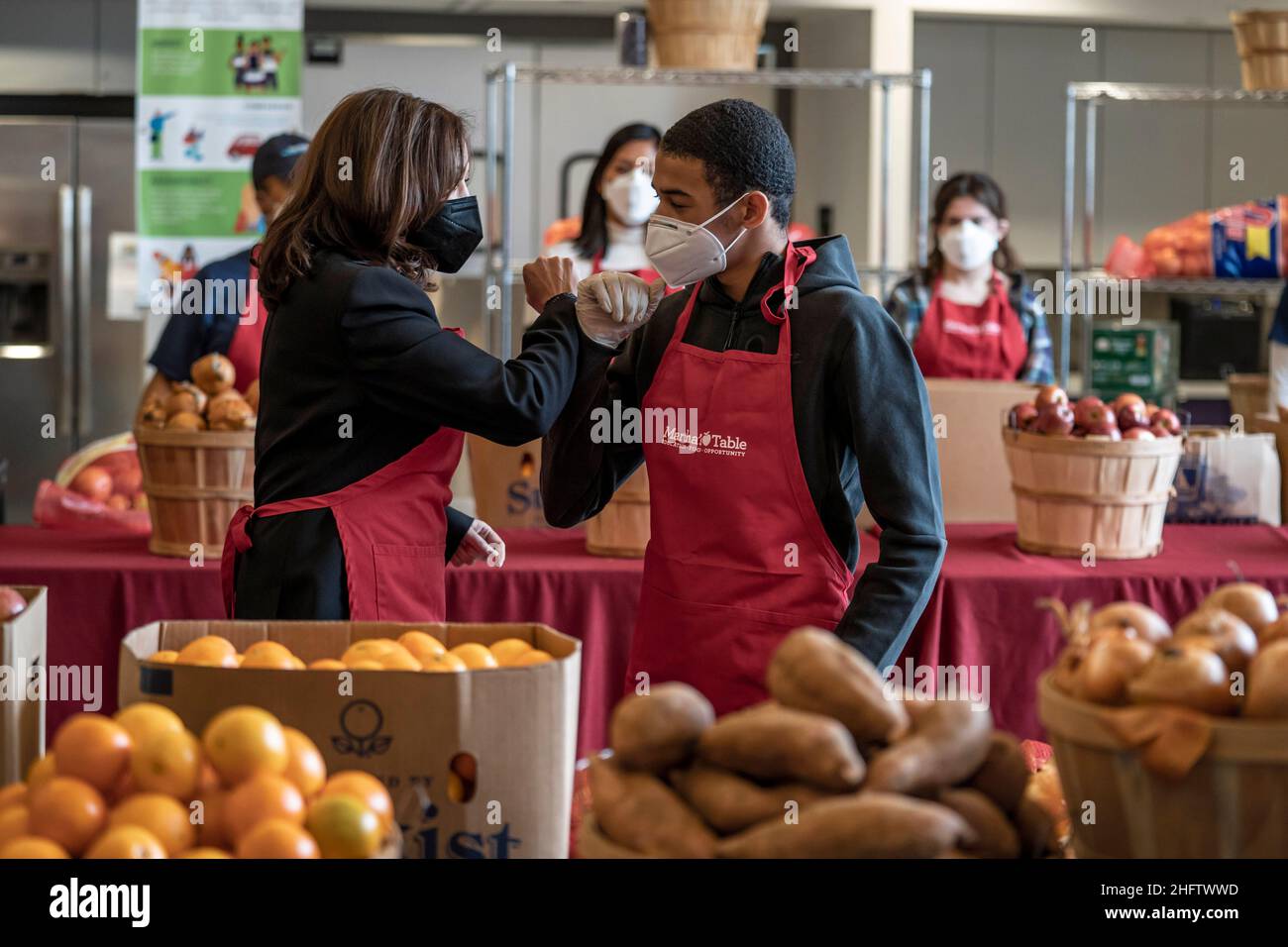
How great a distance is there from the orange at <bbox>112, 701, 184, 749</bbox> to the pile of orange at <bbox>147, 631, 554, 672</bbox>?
148 mm

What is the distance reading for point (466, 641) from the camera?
5.18ft

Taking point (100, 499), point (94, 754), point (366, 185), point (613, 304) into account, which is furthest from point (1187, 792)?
point (100, 499)

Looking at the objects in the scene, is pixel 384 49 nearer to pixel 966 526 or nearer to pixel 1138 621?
pixel 966 526

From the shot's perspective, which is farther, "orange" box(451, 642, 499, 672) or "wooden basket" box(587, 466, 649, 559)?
"wooden basket" box(587, 466, 649, 559)

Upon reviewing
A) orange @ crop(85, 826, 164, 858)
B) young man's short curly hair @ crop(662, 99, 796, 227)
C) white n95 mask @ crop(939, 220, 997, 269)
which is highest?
white n95 mask @ crop(939, 220, 997, 269)

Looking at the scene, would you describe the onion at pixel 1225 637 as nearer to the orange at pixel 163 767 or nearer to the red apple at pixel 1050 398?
the orange at pixel 163 767

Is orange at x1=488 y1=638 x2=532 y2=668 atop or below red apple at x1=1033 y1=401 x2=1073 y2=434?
below

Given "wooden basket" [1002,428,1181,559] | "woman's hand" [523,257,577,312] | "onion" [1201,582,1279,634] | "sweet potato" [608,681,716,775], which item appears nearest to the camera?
"sweet potato" [608,681,716,775]

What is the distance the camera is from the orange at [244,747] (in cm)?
113

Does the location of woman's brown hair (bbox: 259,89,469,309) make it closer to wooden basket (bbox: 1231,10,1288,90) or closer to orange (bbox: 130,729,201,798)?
orange (bbox: 130,729,201,798)

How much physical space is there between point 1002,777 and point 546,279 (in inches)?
47.1

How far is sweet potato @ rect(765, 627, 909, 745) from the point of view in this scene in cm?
113

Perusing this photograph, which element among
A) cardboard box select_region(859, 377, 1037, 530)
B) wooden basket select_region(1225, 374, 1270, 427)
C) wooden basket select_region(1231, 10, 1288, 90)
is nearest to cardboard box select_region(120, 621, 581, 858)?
cardboard box select_region(859, 377, 1037, 530)

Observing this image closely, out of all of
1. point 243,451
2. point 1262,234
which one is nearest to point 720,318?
point 243,451
